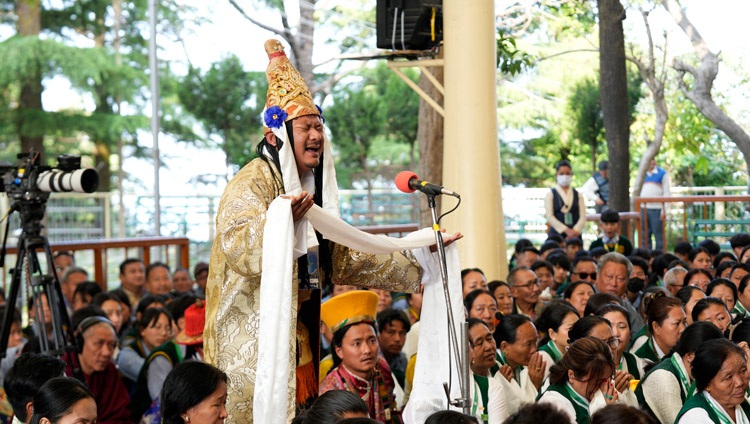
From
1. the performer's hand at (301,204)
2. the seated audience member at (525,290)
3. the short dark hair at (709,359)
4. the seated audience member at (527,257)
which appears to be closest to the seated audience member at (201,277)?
the seated audience member at (527,257)

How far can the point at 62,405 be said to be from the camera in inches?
153

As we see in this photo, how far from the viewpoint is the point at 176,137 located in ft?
74.1

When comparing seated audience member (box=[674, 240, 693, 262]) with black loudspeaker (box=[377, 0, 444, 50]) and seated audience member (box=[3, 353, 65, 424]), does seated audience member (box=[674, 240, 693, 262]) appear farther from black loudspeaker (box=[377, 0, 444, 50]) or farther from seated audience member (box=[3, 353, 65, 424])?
seated audience member (box=[3, 353, 65, 424])

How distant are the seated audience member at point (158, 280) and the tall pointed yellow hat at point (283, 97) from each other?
197 inches

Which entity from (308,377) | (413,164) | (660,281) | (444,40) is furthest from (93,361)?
(413,164)

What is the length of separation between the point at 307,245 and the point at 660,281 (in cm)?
521

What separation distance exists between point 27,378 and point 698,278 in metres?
4.55

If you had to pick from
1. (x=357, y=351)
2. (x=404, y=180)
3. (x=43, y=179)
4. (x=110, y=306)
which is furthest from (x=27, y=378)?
(x=110, y=306)

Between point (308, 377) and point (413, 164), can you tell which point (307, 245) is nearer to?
point (308, 377)

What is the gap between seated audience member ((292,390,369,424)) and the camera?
12.0 feet

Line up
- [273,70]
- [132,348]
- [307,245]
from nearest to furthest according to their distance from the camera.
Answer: [307,245], [273,70], [132,348]

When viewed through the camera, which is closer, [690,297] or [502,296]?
[690,297]

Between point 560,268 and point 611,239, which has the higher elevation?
point 611,239

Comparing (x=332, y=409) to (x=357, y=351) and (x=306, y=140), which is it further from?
(x=357, y=351)
